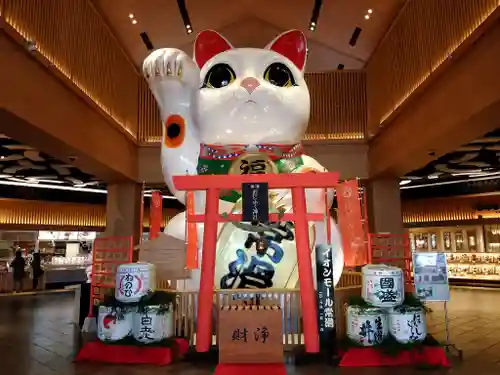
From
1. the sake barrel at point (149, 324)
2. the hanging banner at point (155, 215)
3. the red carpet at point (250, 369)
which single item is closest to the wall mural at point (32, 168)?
the hanging banner at point (155, 215)

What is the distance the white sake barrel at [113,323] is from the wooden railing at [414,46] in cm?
478

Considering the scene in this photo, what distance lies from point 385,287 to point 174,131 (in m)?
2.93

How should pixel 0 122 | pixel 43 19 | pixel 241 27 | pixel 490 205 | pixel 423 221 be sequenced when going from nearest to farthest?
pixel 0 122 < pixel 43 19 < pixel 241 27 < pixel 490 205 < pixel 423 221

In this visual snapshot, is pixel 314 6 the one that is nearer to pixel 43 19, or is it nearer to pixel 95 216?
pixel 43 19

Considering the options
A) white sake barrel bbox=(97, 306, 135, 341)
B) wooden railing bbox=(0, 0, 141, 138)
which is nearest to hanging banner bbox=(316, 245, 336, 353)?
white sake barrel bbox=(97, 306, 135, 341)

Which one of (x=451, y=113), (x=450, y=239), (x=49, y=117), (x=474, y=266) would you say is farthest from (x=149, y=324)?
(x=450, y=239)

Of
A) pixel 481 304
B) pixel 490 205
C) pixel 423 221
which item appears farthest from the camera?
pixel 423 221

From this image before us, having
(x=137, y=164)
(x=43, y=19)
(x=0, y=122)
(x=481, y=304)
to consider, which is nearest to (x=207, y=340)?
(x=0, y=122)

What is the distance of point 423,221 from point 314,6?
8.23 metres

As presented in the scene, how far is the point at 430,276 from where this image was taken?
4.80 m

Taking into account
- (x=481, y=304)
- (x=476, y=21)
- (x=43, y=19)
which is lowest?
(x=481, y=304)

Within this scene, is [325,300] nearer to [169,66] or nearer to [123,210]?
[169,66]

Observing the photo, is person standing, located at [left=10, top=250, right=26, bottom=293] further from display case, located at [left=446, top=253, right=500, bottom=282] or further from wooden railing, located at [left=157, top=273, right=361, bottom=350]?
display case, located at [left=446, top=253, right=500, bottom=282]

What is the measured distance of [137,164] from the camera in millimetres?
9414
